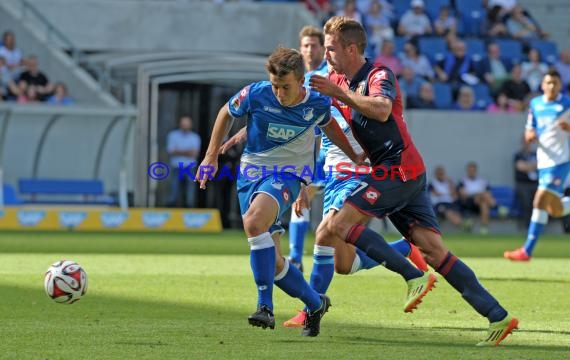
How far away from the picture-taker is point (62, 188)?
21469 mm

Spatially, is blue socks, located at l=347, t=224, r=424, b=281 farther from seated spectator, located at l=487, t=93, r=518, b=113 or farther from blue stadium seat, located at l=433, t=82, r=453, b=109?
seated spectator, located at l=487, t=93, r=518, b=113

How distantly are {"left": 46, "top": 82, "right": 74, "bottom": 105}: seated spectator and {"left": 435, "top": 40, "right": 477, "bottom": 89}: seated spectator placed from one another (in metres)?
7.04

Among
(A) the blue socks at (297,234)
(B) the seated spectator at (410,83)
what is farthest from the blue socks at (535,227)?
(B) the seated spectator at (410,83)

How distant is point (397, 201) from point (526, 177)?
51.0ft

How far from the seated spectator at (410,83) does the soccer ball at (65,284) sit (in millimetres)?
14557

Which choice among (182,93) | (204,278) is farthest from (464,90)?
(204,278)

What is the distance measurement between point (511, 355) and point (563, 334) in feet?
3.71

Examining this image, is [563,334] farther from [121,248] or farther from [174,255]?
[121,248]

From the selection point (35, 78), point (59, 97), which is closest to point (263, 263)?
point (59, 97)

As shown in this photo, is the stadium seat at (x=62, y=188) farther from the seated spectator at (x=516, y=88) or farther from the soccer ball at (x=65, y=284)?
the soccer ball at (x=65, y=284)

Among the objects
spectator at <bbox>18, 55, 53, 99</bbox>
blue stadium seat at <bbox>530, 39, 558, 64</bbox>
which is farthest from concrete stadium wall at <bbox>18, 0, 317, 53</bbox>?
blue stadium seat at <bbox>530, 39, 558, 64</bbox>

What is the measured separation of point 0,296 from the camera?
32.0 feet

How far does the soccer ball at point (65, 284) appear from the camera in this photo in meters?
8.45

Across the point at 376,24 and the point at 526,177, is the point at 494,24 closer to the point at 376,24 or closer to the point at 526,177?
the point at 376,24
